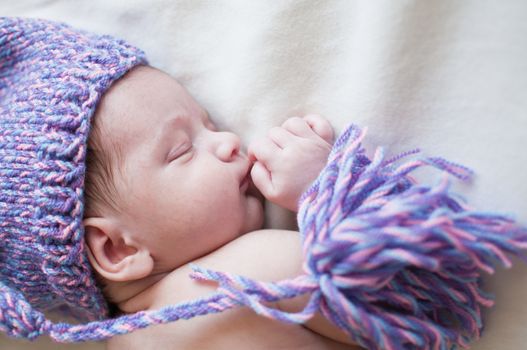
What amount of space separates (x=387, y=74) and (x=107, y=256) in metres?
0.63

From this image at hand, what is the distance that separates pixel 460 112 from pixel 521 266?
27 cm

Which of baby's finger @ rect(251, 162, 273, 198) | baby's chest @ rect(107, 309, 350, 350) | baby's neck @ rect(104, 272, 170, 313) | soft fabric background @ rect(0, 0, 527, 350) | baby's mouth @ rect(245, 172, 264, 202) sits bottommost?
baby's neck @ rect(104, 272, 170, 313)

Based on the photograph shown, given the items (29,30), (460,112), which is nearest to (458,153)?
(460,112)

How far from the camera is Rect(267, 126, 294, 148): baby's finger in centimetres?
98

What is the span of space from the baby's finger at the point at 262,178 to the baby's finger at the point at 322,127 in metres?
0.12

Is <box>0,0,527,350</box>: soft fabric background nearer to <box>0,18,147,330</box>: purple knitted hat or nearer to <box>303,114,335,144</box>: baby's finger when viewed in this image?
<box>303,114,335,144</box>: baby's finger

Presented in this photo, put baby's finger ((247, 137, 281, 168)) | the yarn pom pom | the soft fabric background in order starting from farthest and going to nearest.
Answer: baby's finger ((247, 137, 281, 168))
the soft fabric background
the yarn pom pom

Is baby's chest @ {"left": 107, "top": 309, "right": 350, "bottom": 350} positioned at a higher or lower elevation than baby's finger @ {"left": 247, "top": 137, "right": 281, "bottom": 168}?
lower

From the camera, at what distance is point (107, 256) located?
102 centimetres

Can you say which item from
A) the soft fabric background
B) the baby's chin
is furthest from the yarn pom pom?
the baby's chin

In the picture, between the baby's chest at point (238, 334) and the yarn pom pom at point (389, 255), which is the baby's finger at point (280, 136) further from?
the baby's chest at point (238, 334)

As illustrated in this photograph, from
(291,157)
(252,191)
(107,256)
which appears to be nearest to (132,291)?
(107,256)

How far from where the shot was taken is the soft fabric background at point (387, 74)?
0.85 m

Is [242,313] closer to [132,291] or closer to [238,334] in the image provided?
[238,334]
